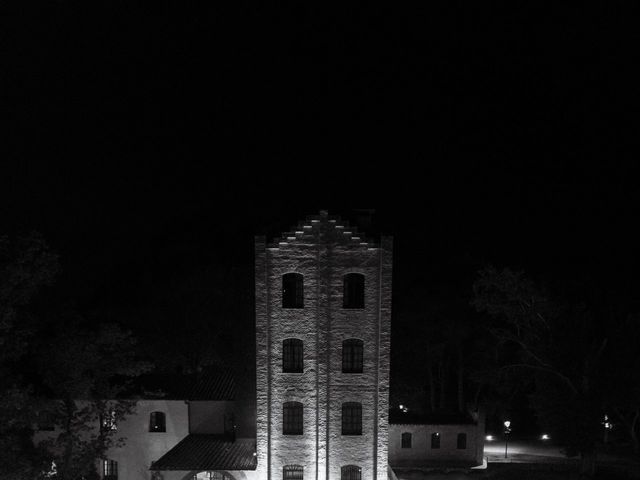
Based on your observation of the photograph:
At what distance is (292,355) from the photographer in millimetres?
23188

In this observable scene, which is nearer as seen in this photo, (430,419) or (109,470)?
(109,470)

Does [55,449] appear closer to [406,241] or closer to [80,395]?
[80,395]

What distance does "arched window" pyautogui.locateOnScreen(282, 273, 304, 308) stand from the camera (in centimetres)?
2314

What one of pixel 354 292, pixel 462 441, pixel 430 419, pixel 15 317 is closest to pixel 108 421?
pixel 15 317

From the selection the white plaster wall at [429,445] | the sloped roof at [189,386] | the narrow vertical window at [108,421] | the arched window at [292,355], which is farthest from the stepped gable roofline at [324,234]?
the white plaster wall at [429,445]

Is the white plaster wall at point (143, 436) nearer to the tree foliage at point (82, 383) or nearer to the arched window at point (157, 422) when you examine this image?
the arched window at point (157, 422)

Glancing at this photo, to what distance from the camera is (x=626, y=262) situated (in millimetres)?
40625

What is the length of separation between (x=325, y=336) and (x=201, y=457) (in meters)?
8.42

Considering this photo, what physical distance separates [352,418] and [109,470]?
1449 cm

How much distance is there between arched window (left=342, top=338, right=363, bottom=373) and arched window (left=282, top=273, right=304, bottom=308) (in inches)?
104

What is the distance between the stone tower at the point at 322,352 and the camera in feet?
74.7

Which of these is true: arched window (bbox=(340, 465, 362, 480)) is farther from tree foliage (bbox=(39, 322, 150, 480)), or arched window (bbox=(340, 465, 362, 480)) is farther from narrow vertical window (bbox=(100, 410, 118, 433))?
narrow vertical window (bbox=(100, 410, 118, 433))

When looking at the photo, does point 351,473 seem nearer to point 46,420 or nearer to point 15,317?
point 46,420

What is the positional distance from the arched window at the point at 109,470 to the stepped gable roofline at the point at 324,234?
15.8 metres
